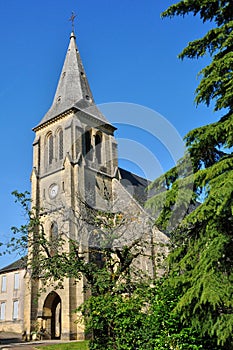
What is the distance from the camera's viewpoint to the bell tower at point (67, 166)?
2741 cm

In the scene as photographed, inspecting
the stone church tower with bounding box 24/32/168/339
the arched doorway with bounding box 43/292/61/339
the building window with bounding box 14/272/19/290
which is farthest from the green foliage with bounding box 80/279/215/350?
the building window with bounding box 14/272/19/290

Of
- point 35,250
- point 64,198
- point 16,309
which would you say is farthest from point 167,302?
point 16,309

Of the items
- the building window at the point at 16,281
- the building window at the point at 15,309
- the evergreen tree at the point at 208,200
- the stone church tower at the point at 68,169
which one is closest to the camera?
the evergreen tree at the point at 208,200

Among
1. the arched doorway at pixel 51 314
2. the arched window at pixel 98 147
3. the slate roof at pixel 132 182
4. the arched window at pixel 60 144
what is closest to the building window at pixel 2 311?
the arched doorway at pixel 51 314

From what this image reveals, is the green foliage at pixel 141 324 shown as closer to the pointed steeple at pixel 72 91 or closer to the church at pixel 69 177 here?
the church at pixel 69 177

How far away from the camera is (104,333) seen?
1020cm

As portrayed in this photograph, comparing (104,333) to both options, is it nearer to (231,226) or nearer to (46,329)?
(231,226)

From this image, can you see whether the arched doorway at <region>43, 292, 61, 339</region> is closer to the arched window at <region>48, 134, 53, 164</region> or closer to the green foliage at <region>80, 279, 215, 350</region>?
the arched window at <region>48, 134, 53, 164</region>

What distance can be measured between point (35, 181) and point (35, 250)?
16.3 meters

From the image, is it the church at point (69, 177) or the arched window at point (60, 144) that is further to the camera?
the arched window at point (60, 144)

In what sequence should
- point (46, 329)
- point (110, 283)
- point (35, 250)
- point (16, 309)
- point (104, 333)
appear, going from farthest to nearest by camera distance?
point (16, 309) < point (46, 329) < point (35, 250) < point (110, 283) < point (104, 333)

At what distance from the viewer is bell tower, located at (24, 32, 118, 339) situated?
27.4 m

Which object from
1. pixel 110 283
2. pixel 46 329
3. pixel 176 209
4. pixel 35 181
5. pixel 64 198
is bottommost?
pixel 46 329

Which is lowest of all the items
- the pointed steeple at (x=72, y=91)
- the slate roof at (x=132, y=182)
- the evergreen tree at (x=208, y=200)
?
the evergreen tree at (x=208, y=200)
